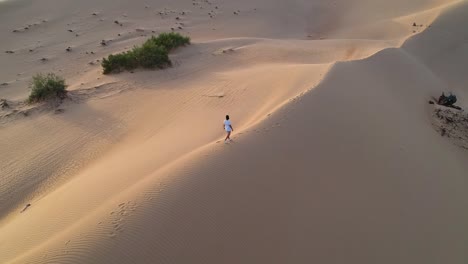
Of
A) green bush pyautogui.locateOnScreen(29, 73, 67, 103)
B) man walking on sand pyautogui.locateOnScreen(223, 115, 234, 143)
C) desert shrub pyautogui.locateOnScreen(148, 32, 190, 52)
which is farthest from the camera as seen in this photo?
desert shrub pyautogui.locateOnScreen(148, 32, 190, 52)

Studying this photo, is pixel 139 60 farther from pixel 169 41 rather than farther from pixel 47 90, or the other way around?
pixel 47 90

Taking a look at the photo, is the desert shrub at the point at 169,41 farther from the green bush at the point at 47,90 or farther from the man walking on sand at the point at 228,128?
the man walking on sand at the point at 228,128

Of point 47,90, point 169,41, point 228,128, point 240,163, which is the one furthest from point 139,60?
point 240,163

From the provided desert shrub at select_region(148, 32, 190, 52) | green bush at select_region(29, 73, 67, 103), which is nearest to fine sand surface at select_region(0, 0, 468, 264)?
green bush at select_region(29, 73, 67, 103)

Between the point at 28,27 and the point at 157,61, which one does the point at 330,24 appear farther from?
the point at 28,27

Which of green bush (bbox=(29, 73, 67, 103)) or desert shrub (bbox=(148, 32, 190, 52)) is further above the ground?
desert shrub (bbox=(148, 32, 190, 52))

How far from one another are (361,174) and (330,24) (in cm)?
1823

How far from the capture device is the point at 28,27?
19.7 meters

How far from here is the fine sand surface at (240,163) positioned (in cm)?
516

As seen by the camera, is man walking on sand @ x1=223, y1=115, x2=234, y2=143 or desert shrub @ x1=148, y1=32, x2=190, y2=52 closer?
man walking on sand @ x1=223, y1=115, x2=234, y2=143

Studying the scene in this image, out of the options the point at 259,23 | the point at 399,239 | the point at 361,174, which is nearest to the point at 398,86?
the point at 361,174

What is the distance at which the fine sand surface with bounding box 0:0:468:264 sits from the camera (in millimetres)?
5164

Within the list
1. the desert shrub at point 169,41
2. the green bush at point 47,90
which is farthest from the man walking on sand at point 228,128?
the desert shrub at point 169,41

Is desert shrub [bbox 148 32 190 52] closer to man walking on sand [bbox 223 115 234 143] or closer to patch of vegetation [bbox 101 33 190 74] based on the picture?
patch of vegetation [bbox 101 33 190 74]
